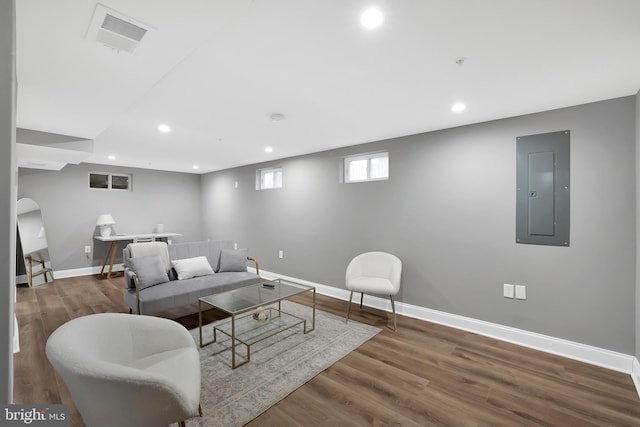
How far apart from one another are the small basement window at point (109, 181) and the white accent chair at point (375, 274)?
555 centimetres

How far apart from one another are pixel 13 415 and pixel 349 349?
7.54 ft

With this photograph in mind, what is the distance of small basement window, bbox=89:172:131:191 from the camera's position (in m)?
5.86

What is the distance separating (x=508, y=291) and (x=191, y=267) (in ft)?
12.3

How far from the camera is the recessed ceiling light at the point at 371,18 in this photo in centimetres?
143

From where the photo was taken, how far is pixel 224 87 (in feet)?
7.63

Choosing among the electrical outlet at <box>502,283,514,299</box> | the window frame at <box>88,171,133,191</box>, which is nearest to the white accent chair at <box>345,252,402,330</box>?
the electrical outlet at <box>502,283,514,299</box>

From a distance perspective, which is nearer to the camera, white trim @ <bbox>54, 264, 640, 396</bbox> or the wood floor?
the wood floor

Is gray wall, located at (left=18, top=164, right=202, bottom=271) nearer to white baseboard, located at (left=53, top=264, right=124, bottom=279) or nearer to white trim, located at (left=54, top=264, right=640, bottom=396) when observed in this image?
white baseboard, located at (left=53, top=264, right=124, bottom=279)

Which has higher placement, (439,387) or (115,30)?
(115,30)

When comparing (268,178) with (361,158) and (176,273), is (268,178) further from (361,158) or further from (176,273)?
(176,273)

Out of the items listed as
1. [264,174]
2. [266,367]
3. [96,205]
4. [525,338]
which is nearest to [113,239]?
[96,205]

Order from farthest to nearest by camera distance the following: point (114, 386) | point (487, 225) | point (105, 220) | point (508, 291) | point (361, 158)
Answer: point (105, 220) → point (361, 158) → point (487, 225) → point (508, 291) → point (114, 386)

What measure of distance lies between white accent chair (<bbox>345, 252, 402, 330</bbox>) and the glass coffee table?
0.60 m

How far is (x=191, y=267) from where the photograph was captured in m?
3.68
